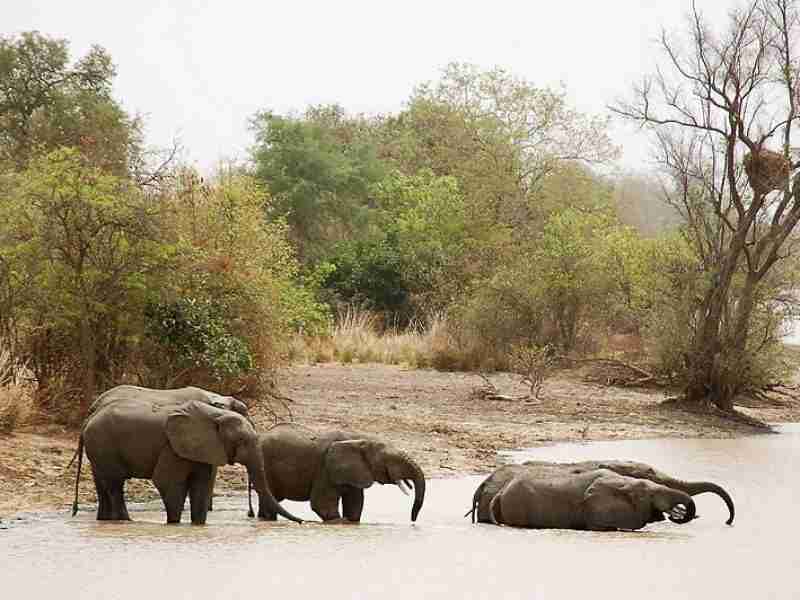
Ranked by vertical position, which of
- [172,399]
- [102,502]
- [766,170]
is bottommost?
[102,502]

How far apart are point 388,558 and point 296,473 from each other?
245 centimetres

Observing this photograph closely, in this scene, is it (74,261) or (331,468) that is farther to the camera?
(74,261)

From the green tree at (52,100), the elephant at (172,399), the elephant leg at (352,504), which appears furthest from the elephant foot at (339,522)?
the green tree at (52,100)

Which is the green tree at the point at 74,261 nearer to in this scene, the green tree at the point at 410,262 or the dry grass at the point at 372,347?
the dry grass at the point at 372,347

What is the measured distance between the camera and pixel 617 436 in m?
21.6

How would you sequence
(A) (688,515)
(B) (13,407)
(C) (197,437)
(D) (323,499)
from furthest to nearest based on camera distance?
(B) (13,407)
(D) (323,499)
(A) (688,515)
(C) (197,437)

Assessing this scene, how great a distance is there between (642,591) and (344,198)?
38.2 metres

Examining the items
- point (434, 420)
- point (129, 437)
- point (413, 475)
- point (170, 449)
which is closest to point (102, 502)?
point (129, 437)

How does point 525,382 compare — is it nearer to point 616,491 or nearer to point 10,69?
point 616,491

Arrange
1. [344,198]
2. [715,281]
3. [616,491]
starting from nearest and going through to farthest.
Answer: [616,491] → [715,281] → [344,198]

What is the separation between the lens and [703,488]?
13195 millimetres

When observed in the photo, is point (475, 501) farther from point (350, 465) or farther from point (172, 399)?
point (172, 399)

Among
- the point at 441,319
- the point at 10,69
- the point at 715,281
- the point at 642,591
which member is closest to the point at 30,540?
the point at 642,591

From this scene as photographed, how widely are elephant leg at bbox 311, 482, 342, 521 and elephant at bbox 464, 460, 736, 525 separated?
1.25 meters
